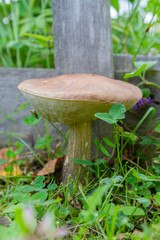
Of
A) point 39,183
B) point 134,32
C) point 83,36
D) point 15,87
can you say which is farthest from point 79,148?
point 134,32

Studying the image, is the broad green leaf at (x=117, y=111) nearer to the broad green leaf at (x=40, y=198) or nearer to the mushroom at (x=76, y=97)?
the mushroom at (x=76, y=97)

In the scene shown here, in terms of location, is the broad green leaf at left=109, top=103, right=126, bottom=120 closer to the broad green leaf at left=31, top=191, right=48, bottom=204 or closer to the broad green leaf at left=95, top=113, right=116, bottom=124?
the broad green leaf at left=95, top=113, right=116, bottom=124

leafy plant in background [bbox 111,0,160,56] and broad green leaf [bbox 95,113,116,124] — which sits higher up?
leafy plant in background [bbox 111,0,160,56]

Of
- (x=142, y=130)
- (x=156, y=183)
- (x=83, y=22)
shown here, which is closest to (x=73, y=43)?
(x=83, y=22)

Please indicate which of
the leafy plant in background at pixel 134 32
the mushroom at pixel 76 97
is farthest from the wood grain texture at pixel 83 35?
the mushroom at pixel 76 97

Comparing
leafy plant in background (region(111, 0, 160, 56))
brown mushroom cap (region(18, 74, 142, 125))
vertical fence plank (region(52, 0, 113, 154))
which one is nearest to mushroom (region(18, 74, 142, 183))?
brown mushroom cap (region(18, 74, 142, 125))

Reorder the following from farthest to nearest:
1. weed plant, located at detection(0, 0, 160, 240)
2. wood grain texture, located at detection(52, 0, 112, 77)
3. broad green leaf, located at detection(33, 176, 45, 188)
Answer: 1. wood grain texture, located at detection(52, 0, 112, 77)
2. broad green leaf, located at detection(33, 176, 45, 188)
3. weed plant, located at detection(0, 0, 160, 240)

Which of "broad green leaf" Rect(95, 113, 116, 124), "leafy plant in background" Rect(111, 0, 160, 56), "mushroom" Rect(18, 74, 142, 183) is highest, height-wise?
"leafy plant in background" Rect(111, 0, 160, 56)
